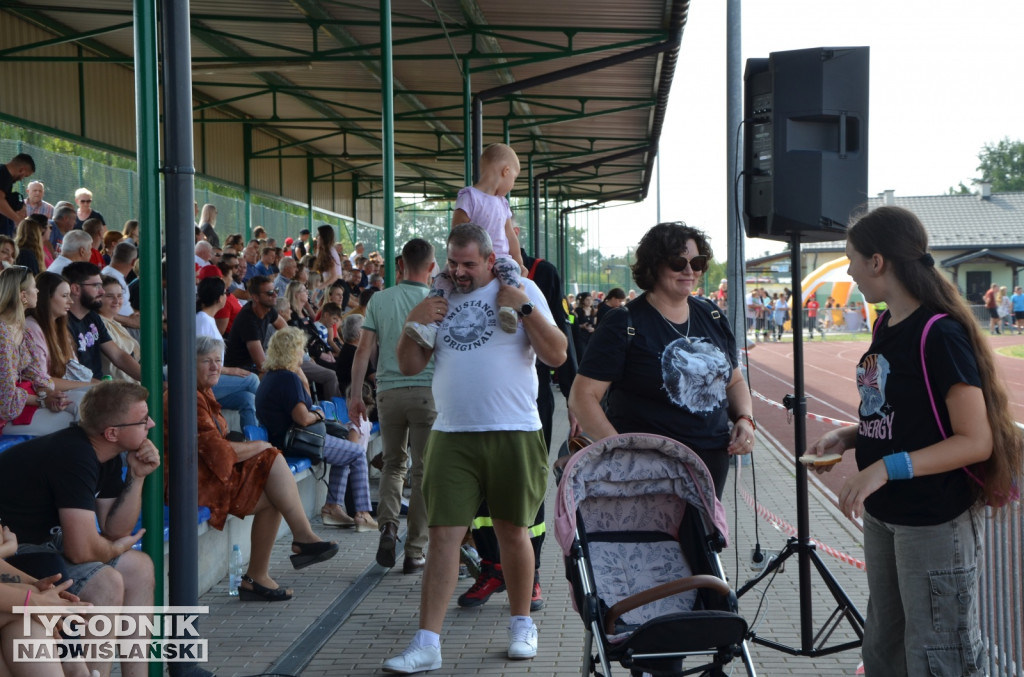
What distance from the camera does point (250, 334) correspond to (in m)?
10.8

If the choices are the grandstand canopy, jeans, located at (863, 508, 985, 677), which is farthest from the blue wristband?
the grandstand canopy

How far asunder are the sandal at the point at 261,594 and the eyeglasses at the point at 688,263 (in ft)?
11.1

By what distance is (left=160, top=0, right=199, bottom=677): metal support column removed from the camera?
4.31m

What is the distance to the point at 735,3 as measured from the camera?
416 inches

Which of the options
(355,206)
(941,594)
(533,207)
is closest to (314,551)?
(941,594)

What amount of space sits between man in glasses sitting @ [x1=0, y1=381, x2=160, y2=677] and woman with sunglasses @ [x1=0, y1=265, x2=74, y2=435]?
2.25 m

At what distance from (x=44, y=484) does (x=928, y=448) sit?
127 inches

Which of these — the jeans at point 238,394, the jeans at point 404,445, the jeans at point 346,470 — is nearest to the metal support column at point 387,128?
the jeans at point 238,394

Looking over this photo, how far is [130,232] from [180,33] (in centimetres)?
960

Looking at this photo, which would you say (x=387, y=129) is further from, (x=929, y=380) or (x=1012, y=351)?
(x=1012, y=351)

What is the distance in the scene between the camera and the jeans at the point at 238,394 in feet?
29.9

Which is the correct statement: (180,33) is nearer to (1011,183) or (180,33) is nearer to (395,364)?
(395,364)

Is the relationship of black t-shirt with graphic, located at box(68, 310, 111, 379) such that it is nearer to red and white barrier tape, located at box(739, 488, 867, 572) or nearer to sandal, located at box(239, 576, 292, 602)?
sandal, located at box(239, 576, 292, 602)

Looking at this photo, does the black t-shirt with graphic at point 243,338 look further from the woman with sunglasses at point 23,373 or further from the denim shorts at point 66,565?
the denim shorts at point 66,565
